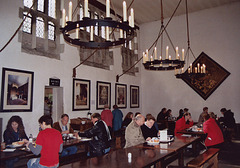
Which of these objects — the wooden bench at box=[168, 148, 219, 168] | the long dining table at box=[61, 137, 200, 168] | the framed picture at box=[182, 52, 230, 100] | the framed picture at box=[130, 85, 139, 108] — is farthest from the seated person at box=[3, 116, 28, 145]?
the framed picture at box=[182, 52, 230, 100]

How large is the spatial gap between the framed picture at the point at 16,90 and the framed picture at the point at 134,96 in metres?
6.87

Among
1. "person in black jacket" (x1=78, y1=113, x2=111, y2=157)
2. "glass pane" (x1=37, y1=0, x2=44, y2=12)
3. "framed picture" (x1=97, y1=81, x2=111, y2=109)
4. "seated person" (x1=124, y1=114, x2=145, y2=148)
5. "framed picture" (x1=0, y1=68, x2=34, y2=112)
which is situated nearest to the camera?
"person in black jacket" (x1=78, y1=113, x2=111, y2=157)

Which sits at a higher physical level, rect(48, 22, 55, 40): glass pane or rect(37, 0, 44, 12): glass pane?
rect(37, 0, 44, 12): glass pane

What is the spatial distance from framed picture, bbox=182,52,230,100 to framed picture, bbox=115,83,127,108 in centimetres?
392

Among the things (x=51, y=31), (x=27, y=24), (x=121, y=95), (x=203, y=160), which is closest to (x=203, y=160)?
(x=203, y=160)

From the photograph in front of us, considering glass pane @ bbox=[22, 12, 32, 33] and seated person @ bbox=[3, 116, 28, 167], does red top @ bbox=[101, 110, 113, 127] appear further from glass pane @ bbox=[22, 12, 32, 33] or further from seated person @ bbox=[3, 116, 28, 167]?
glass pane @ bbox=[22, 12, 32, 33]

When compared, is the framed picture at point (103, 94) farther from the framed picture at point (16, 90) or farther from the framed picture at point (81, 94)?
the framed picture at point (16, 90)

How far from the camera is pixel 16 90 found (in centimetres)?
696

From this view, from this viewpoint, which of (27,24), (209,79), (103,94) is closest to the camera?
(27,24)

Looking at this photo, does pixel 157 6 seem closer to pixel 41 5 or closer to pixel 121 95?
pixel 121 95

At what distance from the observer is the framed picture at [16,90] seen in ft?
21.8

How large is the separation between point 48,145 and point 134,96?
10301 mm

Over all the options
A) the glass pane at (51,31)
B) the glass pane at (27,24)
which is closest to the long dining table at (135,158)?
the glass pane at (27,24)

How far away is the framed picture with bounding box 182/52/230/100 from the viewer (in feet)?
39.6
